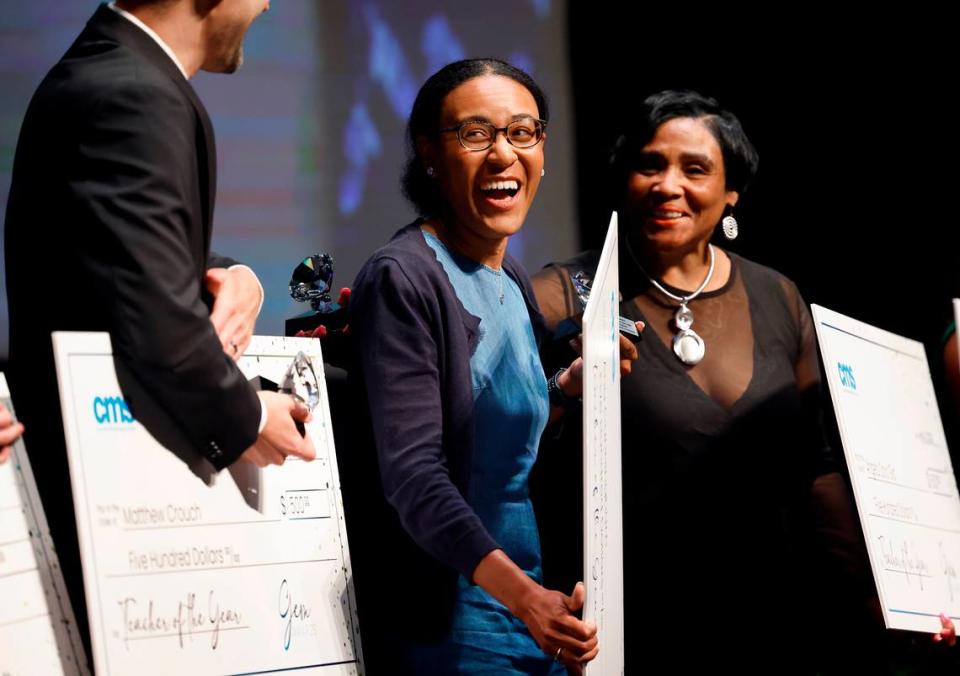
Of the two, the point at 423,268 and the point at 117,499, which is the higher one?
A: the point at 423,268

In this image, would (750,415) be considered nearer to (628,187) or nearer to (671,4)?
(628,187)

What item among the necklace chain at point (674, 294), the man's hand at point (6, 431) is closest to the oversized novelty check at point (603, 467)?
the necklace chain at point (674, 294)

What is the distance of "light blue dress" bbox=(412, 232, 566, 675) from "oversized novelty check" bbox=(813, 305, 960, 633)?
725mm

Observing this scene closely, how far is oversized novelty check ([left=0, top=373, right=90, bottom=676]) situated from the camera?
1423 mm

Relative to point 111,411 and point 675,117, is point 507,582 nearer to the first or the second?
point 111,411

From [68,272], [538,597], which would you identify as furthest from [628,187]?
[68,272]

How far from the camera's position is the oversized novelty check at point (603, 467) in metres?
1.64

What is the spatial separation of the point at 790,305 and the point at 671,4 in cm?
123

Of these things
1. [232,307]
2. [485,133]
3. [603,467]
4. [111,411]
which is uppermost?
[485,133]

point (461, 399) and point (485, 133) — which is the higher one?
point (485, 133)

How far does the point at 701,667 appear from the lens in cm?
236

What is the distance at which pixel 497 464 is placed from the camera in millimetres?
1881

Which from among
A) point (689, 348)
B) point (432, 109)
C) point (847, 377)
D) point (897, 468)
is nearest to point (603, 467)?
point (432, 109)

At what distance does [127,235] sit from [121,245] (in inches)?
0.5
